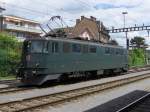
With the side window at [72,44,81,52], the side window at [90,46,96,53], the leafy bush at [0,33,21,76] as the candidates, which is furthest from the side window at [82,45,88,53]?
the leafy bush at [0,33,21,76]

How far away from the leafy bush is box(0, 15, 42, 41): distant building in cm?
3661

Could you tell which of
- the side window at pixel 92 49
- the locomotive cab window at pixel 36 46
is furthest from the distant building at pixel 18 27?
the locomotive cab window at pixel 36 46

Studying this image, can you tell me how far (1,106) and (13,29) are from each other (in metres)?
61.4

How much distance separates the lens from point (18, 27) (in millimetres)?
76562

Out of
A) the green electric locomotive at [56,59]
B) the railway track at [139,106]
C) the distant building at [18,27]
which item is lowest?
the railway track at [139,106]

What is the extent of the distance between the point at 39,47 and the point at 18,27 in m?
54.5

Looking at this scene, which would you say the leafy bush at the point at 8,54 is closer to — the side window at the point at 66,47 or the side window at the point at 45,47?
the side window at the point at 66,47

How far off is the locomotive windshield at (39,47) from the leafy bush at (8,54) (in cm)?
824

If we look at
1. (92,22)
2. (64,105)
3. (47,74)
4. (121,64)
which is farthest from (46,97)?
(92,22)

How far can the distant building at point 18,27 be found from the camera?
73988mm

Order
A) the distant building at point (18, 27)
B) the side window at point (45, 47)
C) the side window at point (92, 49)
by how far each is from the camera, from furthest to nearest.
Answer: the distant building at point (18, 27) → the side window at point (92, 49) → the side window at point (45, 47)

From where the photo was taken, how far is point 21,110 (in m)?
13.6

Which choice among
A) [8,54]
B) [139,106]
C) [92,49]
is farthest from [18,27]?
[139,106]

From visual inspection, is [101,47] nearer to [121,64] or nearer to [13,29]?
[121,64]
